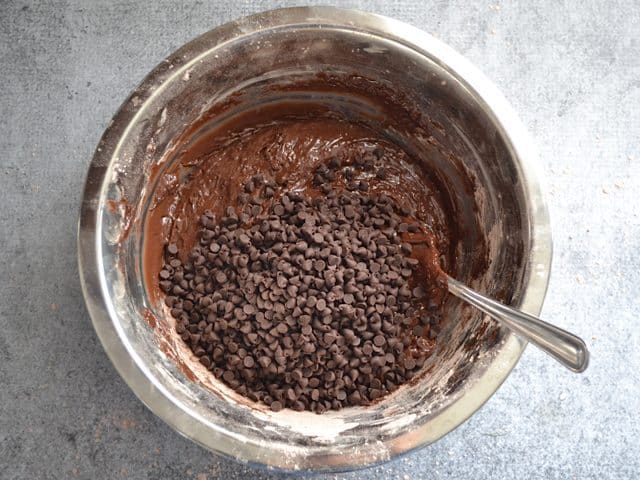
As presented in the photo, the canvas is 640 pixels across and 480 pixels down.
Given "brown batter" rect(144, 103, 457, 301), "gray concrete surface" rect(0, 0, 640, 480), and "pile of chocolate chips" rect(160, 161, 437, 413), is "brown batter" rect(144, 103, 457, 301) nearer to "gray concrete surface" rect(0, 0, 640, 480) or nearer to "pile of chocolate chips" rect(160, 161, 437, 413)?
"pile of chocolate chips" rect(160, 161, 437, 413)

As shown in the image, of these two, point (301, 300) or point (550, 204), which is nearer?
point (301, 300)

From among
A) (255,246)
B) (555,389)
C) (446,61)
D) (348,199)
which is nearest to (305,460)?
(255,246)

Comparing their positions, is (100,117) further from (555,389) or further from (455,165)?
(555,389)

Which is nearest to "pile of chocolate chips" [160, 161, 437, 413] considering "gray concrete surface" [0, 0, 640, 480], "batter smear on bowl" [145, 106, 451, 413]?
"batter smear on bowl" [145, 106, 451, 413]

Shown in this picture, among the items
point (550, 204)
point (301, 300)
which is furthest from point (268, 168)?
point (550, 204)

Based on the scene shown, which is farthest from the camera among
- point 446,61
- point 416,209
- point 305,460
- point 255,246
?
point 416,209

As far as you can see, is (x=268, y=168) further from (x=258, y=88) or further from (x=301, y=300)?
(x=301, y=300)
